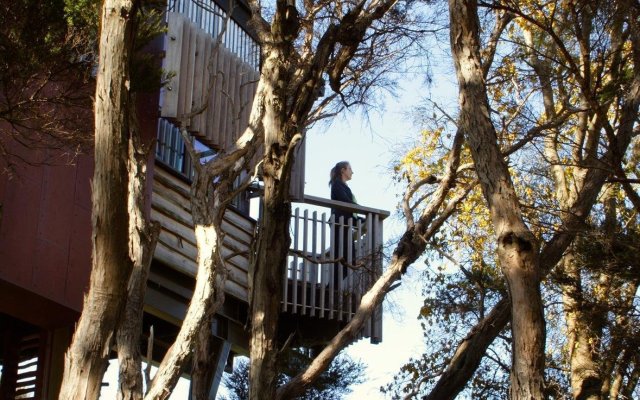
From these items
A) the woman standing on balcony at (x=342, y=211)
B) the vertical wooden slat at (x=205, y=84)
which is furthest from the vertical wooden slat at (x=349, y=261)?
the vertical wooden slat at (x=205, y=84)

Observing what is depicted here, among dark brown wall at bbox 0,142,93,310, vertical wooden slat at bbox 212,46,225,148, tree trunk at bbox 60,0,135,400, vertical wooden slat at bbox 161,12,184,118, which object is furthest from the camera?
vertical wooden slat at bbox 212,46,225,148

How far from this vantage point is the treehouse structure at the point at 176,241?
11.5 metres

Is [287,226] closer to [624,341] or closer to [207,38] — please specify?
[624,341]

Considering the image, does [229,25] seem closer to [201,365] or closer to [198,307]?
[201,365]

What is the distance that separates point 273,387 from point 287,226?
143 cm

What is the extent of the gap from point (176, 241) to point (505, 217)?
22.5 ft

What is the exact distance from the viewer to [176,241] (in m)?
13.5

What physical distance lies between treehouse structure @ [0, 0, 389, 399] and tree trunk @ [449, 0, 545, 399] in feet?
7.86

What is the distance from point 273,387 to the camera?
28.3ft

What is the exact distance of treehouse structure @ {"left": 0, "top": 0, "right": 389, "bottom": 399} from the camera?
11.5m

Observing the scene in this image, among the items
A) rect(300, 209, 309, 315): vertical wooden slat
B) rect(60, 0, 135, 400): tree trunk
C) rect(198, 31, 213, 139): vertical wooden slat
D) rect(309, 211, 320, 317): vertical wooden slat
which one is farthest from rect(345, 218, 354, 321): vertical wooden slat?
rect(60, 0, 135, 400): tree trunk

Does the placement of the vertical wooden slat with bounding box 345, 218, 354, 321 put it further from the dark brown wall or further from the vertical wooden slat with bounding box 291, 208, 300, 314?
the dark brown wall

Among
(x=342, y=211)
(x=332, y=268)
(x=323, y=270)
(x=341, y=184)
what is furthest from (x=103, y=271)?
(x=341, y=184)

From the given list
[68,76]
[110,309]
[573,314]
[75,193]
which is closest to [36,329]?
[75,193]
